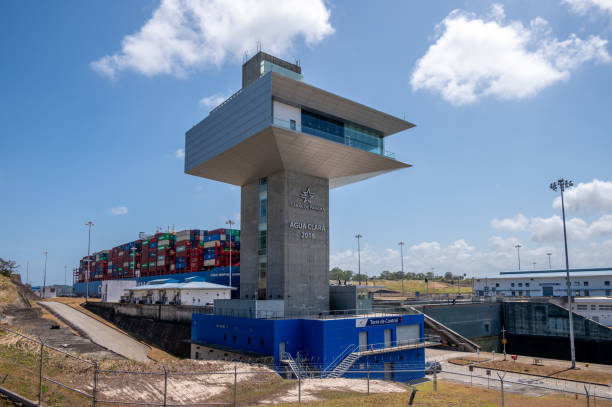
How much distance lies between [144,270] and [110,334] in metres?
75.3

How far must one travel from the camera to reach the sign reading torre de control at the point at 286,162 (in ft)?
116

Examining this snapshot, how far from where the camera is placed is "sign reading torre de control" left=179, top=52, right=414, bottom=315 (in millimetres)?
35344

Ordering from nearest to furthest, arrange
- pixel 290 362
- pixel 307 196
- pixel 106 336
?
1. pixel 290 362
2. pixel 307 196
3. pixel 106 336

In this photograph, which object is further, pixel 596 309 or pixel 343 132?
pixel 596 309

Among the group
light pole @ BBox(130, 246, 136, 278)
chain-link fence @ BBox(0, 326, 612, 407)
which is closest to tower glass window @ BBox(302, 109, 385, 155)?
chain-link fence @ BBox(0, 326, 612, 407)

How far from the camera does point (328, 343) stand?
30.6 metres

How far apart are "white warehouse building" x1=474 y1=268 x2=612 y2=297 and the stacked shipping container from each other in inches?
2310

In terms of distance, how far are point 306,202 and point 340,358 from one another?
48.5ft

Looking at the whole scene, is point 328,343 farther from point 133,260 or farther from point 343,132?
point 133,260

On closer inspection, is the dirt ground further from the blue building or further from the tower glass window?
the tower glass window

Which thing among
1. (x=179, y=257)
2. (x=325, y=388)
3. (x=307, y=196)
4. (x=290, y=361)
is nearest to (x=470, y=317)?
(x=307, y=196)

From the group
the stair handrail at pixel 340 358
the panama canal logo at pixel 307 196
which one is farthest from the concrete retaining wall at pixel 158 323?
the stair handrail at pixel 340 358

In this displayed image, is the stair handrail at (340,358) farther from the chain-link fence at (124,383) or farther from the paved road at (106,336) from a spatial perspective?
the paved road at (106,336)

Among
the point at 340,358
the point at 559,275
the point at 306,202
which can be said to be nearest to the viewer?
the point at 340,358
